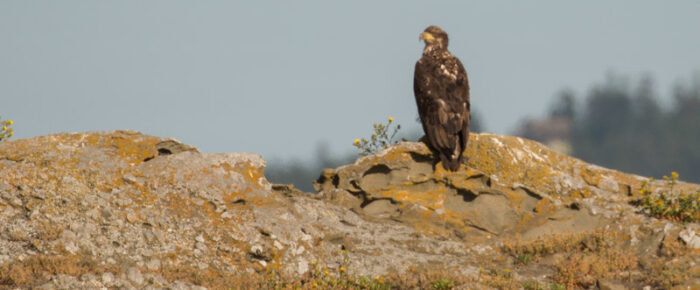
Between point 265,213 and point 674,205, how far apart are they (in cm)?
676

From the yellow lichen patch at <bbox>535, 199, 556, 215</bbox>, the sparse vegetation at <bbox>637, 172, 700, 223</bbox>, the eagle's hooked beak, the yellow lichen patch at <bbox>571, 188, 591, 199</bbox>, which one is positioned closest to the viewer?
the sparse vegetation at <bbox>637, 172, 700, 223</bbox>

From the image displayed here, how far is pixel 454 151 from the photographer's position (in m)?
14.1

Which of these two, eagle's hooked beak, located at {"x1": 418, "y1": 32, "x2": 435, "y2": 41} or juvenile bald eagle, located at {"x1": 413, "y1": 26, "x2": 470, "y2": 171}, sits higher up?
eagle's hooked beak, located at {"x1": 418, "y1": 32, "x2": 435, "y2": 41}

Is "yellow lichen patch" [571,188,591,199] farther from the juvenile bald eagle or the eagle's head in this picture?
the eagle's head

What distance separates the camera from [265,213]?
40.2 ft

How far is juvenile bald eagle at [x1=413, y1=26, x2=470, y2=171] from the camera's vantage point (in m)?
14.1

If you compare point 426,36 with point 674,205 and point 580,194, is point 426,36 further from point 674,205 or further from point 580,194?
point 674,205

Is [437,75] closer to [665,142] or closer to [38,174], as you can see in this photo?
[38,174]

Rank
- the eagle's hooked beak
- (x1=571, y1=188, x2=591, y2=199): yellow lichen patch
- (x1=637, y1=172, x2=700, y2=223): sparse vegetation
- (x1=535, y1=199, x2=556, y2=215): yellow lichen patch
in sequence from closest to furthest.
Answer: (x1=637, y1=172, x2=700, y2=223): sparse vegetation, (x1=535, y1=199, x2=556, y2=215): yellow lichen patch, (x1=571, y1=188, x2=591, y2=199): yellow lichen patch, the eagle's hooked beak

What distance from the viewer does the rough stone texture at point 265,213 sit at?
10797 mm

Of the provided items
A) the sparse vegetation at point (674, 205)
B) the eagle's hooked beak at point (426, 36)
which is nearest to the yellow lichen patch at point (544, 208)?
the sparse vegetation at point (674, 205)

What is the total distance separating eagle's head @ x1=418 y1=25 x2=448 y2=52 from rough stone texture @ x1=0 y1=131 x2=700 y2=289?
6.23ft

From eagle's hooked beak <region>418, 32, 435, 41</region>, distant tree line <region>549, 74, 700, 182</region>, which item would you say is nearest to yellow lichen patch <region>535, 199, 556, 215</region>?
eagle's hooked beak <region>418, 32, 435, 41</region>

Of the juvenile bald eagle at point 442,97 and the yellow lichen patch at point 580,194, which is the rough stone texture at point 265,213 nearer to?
the yellow lichen patch at point 580,194
